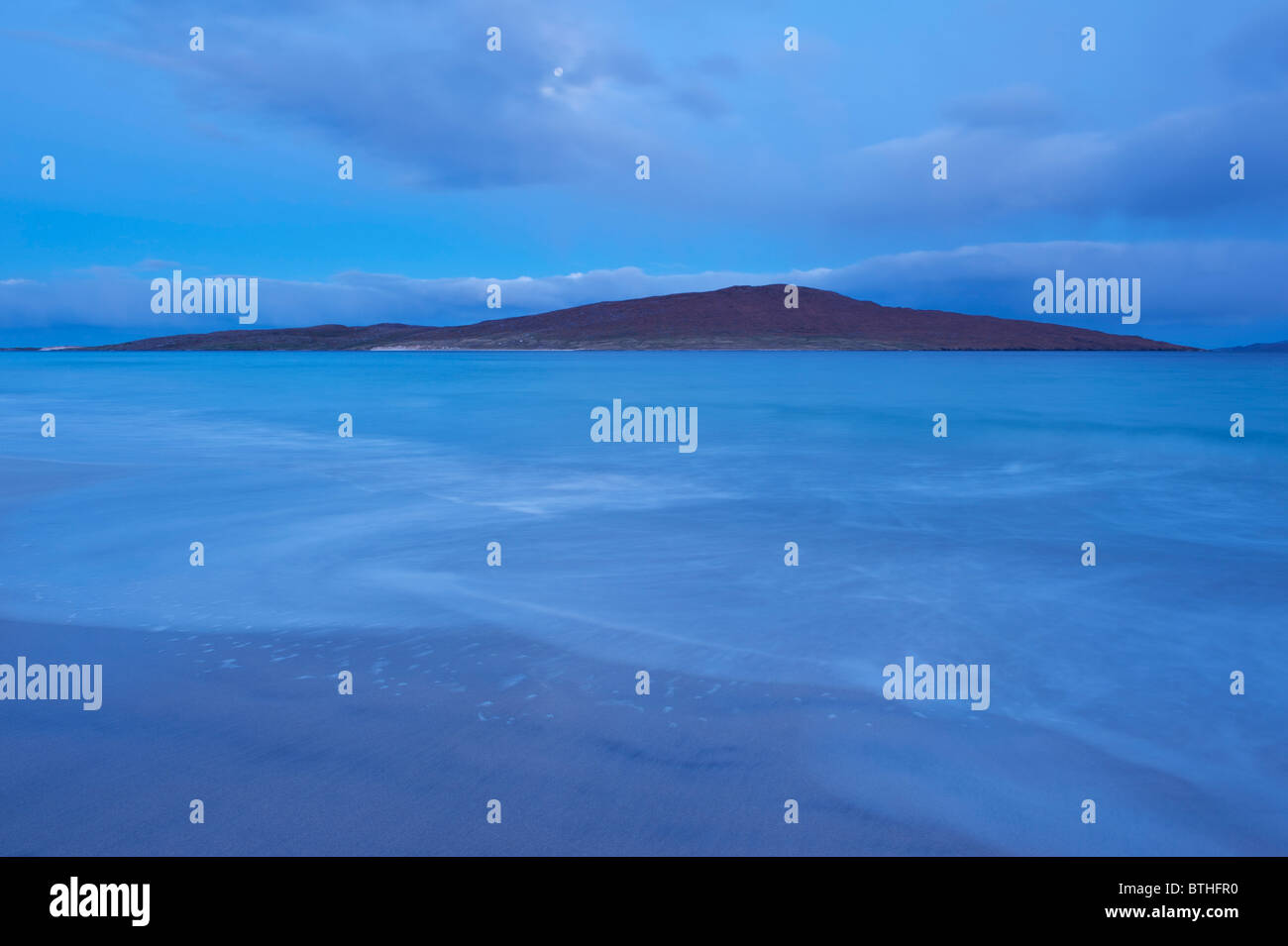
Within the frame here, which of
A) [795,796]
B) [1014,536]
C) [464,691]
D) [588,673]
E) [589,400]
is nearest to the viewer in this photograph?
[795,796]

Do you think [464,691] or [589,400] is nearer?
[464,691]

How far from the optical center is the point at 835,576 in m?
6.52

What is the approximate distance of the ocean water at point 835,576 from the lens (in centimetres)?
365

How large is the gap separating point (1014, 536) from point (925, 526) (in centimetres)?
81

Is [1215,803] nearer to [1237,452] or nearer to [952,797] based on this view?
[952,797]

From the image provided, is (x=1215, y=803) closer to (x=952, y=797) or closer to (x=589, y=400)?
(x=952, y=797)

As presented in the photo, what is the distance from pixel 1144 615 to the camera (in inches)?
219

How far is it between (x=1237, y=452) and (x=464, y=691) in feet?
51.9

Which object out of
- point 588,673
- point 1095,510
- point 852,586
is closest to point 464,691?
point 588,673

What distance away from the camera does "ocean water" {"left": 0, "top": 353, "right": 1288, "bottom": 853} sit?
12.0 feet

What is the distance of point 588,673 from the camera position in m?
4.54
